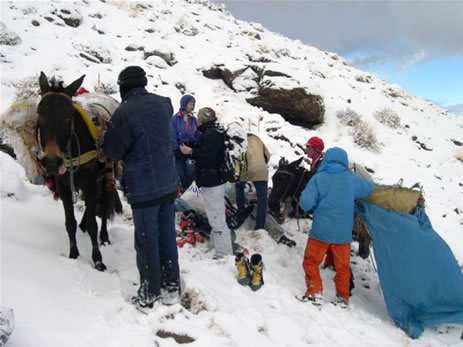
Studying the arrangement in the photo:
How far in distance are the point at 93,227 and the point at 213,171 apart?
1.65m

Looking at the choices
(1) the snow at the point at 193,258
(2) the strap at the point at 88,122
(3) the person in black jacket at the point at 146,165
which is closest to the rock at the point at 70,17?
(1) the snow at the point at 193,258

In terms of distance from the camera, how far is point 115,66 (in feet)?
42.0

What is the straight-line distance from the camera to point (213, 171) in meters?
4.46

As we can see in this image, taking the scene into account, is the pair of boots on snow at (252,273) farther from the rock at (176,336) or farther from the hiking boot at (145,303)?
the rock at (176,336)

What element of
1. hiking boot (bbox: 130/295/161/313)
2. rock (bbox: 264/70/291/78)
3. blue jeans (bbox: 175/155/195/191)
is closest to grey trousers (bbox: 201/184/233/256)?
blue jeans (bbox: 175/155/195/191)

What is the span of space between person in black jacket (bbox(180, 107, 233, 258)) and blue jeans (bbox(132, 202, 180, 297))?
4.15 ft

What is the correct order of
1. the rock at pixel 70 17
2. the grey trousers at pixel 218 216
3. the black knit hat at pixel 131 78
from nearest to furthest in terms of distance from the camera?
the black knit hat at pixel 131 78, the grey trousers at pixel 218 216, the rock at pixel 70 17

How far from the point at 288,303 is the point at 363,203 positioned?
1650 millimetres

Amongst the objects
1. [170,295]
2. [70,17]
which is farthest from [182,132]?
[70,17]

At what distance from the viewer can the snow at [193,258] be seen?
2.79 metres

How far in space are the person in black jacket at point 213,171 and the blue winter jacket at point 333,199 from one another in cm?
119

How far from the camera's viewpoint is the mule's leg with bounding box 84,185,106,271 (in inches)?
153

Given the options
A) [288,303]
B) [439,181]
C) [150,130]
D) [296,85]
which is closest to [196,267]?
[288,303]

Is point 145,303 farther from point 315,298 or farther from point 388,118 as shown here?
point 388,118
